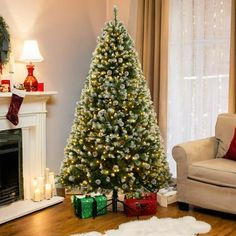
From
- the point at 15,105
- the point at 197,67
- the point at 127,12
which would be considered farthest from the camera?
the point at 127,12

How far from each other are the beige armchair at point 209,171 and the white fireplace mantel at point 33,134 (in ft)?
4.63

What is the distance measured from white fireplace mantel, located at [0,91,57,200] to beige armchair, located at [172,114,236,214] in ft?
4.63

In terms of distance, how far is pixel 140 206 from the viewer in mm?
4250

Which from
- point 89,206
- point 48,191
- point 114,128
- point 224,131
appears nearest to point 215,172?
point 224,131

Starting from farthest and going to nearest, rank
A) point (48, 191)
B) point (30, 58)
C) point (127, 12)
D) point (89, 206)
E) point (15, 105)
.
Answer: point (127, 12)
point (48, 191)
point (30, 58)
point (15, 105)
point (89, 206)

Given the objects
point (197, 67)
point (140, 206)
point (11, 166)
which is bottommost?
point (140, 206)

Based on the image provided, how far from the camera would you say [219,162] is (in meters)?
4.32

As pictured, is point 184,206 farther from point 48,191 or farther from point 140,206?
point 48,191

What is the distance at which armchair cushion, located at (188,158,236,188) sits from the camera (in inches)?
158

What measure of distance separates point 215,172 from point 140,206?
2.56 feet

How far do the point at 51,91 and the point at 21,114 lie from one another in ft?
1.65

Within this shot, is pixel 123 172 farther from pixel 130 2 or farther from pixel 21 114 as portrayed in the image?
pixel 130 2

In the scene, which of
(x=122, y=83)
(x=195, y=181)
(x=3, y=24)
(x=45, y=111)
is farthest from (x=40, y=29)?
(x=195, y=181)

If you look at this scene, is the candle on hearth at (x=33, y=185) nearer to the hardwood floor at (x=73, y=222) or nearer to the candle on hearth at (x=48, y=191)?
the candle on hearth at (x=48, y=191)
